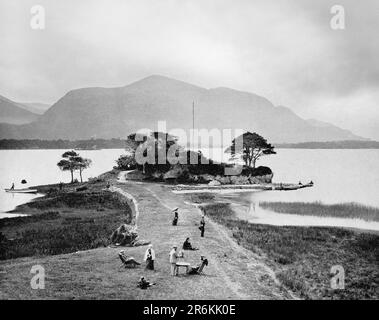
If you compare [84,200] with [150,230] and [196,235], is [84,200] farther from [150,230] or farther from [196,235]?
[196,235]

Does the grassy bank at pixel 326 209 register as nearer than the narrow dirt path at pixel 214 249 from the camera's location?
No

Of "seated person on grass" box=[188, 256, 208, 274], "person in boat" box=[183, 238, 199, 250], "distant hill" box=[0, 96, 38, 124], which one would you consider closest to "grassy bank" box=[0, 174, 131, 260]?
"person in boat" box=[183, 238, 199, 250]

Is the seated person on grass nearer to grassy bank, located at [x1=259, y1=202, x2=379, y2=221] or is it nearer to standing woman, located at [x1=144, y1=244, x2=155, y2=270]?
standing woman, located at [x1=144, y1=244, x2=155, y2=270]

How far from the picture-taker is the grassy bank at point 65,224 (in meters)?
26.8

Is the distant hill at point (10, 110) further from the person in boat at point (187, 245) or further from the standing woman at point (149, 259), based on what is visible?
the standing woman at point (149, 259)

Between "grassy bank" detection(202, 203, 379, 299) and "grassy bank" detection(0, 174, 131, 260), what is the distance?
9982 millimetres

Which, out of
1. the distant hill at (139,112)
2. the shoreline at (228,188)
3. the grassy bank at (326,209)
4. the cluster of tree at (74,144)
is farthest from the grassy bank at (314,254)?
the cluster of tree at (74,144)

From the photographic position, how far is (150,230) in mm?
27547

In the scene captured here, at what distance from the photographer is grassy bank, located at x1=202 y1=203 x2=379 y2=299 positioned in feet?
62.6

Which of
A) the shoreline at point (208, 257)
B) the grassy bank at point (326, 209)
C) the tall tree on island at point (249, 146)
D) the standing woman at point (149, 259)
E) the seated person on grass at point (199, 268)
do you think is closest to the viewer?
the shoreline at point (208, 257)

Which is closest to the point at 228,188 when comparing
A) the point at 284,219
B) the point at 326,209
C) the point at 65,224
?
the point at 326,209

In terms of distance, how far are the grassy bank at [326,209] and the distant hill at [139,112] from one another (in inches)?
685

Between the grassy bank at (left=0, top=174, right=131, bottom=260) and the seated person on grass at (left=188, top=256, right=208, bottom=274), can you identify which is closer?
the seated person on grass at (left=188, top=256, right=208, bottom=274)
